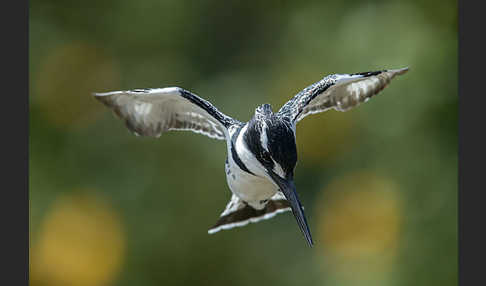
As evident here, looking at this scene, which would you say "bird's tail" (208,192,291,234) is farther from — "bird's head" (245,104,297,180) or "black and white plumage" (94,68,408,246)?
"bird's head" (245,104,297,180)

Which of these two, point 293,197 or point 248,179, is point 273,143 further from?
point 248,179

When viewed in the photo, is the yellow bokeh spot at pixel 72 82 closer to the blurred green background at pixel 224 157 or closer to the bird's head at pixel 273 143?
the blurred green background at pixel 224 157

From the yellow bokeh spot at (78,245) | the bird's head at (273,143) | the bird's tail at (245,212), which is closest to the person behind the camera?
the bird's head at (273,143)

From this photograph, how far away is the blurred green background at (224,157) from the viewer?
2215 mm

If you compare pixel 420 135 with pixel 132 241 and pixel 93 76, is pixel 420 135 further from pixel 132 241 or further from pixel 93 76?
pixel 93 76

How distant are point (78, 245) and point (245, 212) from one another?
0.83m

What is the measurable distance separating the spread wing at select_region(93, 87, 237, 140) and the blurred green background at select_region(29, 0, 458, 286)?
74 cm

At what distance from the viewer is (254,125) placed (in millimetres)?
1204

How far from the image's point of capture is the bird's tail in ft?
5.49

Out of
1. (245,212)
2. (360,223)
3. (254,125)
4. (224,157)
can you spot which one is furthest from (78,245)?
(254,125)

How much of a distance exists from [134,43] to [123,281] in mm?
1013

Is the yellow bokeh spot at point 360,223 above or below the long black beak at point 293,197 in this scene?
below

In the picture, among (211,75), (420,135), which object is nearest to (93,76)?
(211,75)

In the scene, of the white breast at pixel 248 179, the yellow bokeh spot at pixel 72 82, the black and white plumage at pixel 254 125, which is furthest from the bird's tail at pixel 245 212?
the yellow bokeh spot at pixel 72 82
